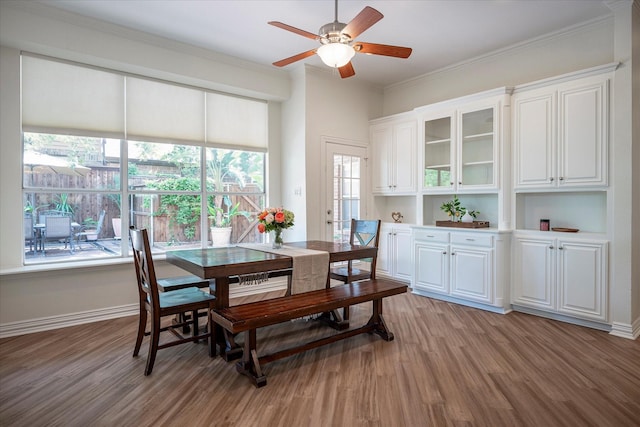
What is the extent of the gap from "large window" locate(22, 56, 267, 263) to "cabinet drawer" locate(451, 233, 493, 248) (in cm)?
263

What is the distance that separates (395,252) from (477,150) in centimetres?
174

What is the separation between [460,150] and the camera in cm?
437

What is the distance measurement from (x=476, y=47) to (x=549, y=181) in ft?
5.89

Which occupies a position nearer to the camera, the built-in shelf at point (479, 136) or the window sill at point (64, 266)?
the window sill at point (64, 266)

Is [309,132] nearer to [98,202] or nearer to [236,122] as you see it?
[236,122]

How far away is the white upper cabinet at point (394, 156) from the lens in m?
4.96

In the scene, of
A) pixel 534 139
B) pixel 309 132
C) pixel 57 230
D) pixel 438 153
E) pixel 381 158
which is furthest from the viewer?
pixel 381 158

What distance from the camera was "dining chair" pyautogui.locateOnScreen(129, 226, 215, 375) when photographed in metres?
2.51

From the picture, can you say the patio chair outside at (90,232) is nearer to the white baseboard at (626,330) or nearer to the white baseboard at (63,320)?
the white baseboard at (63,320)

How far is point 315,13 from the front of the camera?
344cm

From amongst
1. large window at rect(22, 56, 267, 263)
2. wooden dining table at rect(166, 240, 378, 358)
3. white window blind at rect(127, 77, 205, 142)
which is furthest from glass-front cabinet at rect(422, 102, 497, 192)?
white window blind at rect(127, 77, 205, 142)

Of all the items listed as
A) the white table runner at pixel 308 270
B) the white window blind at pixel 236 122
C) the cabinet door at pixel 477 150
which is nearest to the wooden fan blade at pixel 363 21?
the white table runner at pixel 308 270

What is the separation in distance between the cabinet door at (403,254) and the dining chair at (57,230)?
3916mm

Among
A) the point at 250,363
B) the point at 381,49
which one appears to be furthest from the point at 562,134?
the point at 250,363
